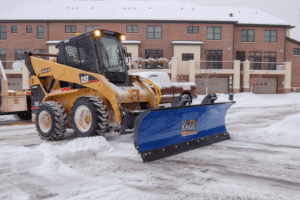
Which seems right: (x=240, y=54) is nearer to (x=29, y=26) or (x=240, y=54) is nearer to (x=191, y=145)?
(x=29, y=26)

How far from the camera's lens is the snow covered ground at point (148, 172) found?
329 cm

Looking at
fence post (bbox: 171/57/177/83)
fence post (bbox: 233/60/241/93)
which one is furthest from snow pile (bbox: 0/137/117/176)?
fence post (bbox: 233/60/241/93)

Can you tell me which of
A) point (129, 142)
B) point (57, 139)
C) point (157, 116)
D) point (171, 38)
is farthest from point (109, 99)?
point (171, 38)

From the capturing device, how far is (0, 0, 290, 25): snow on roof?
30.9 metres

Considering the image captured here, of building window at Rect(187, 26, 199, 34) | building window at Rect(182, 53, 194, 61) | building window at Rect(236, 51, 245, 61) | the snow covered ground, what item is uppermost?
building window at Rect(187, 26, 199, 34)

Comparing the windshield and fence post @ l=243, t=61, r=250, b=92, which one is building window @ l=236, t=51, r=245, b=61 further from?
the windshield

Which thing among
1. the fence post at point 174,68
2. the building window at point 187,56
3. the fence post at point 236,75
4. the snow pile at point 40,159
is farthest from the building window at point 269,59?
the snow pile at point 40,159

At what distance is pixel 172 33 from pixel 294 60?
17.0 metres

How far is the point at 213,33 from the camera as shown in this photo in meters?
31.6

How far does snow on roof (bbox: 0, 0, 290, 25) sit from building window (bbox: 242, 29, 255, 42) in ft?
3.75

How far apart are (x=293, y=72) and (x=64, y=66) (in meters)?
34.7

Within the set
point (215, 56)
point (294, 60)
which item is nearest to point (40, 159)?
point (215, 56)

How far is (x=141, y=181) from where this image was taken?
372 cm

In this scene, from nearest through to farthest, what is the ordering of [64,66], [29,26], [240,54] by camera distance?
[64,66] → [29,26] → [240,54]
